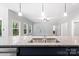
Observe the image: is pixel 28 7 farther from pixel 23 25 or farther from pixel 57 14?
pixel 57 14

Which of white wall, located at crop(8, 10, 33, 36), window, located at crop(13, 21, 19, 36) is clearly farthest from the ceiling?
window, located at crop(13, 21, 19, 36)

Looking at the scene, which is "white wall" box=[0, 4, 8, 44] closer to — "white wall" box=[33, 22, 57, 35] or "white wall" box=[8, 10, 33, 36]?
"white wall" box=[8, 10, 33, 36]

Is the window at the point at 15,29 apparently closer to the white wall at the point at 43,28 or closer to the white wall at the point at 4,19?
the white wall at the point at 4,19

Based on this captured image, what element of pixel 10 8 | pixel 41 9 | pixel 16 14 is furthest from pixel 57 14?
pixel 10 8

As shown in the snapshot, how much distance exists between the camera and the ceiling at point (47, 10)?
10.6ft

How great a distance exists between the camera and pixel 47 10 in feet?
10.9

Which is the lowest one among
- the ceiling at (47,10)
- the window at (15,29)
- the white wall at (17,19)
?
the window at (15,29)

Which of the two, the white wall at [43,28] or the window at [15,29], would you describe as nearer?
the white wall at [43,28]

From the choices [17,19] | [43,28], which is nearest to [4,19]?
[17,19]

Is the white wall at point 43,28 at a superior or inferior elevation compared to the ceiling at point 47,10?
inferior

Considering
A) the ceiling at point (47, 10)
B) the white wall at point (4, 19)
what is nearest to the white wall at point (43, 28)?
the ceiling at point (47, 10)

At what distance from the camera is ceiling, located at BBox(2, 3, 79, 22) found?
3244 millimetres

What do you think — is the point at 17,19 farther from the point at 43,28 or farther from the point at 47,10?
the point at 47,10

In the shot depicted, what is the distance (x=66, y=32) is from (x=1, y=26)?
77.7 inches
